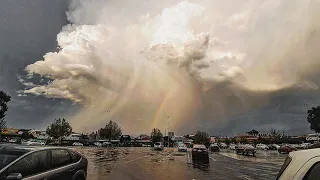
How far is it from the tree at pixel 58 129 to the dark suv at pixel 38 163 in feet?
328

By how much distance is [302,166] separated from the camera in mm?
3096

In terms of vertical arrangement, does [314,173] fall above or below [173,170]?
above

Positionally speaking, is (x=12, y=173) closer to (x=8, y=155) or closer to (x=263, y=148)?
(x=8, y=155)

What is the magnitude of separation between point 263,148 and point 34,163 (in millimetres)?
80037

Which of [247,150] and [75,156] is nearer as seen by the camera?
[75,156]

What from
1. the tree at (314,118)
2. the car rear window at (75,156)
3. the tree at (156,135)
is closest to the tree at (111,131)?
the tree at (156,135)

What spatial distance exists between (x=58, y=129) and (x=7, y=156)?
102 m

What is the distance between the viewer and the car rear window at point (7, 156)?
5375 mm

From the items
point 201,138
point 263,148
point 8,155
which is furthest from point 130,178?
point 201,138

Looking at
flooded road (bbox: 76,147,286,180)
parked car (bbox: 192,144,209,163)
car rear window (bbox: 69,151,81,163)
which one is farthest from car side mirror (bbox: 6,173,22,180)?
parked car (bbox: 192,144,209,163)

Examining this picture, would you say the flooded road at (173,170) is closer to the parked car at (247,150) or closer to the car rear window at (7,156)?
the car rear window at (7,156)

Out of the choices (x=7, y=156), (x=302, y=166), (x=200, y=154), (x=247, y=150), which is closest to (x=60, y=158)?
(x=7, y=156)

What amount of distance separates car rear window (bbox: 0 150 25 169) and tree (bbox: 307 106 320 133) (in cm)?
12808

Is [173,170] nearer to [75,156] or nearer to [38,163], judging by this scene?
[75,156]
